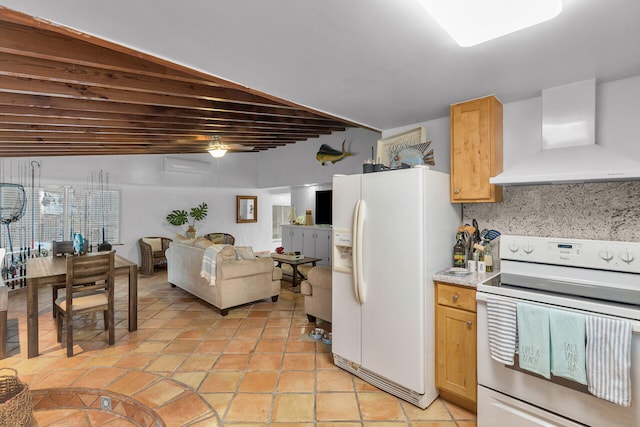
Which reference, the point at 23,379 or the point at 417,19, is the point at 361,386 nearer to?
the point at 417,19

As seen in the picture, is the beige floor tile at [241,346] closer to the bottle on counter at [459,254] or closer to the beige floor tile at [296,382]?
the beige floor tile at [296,382]

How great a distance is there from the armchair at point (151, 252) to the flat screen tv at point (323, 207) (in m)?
3.52

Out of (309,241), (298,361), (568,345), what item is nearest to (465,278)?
(568,345)

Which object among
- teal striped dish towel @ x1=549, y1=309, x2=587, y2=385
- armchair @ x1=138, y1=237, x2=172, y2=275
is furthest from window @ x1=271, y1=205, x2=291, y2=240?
teal striped dish towel @ x1=549, y1=309, x2=587, y2=385

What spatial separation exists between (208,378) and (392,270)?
176cm

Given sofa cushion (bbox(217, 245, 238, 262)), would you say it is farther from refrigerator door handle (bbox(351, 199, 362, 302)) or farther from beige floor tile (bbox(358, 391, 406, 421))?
beige floor tile (bbox(358, 391, 406, 421))

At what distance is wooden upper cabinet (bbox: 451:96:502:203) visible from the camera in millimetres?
2361

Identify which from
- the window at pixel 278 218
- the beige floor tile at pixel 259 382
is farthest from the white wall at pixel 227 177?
the beige floor tile at pixel 259 382

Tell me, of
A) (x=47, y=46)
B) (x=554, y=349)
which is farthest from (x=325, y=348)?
(x=47, y=46)

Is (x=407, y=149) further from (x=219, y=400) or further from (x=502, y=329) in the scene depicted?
(x=219, y=400)

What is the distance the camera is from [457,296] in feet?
7.20

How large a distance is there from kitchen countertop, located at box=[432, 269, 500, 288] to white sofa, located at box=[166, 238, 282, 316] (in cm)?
264

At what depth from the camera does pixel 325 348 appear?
3.10 metres

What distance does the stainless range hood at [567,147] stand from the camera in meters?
1.90
